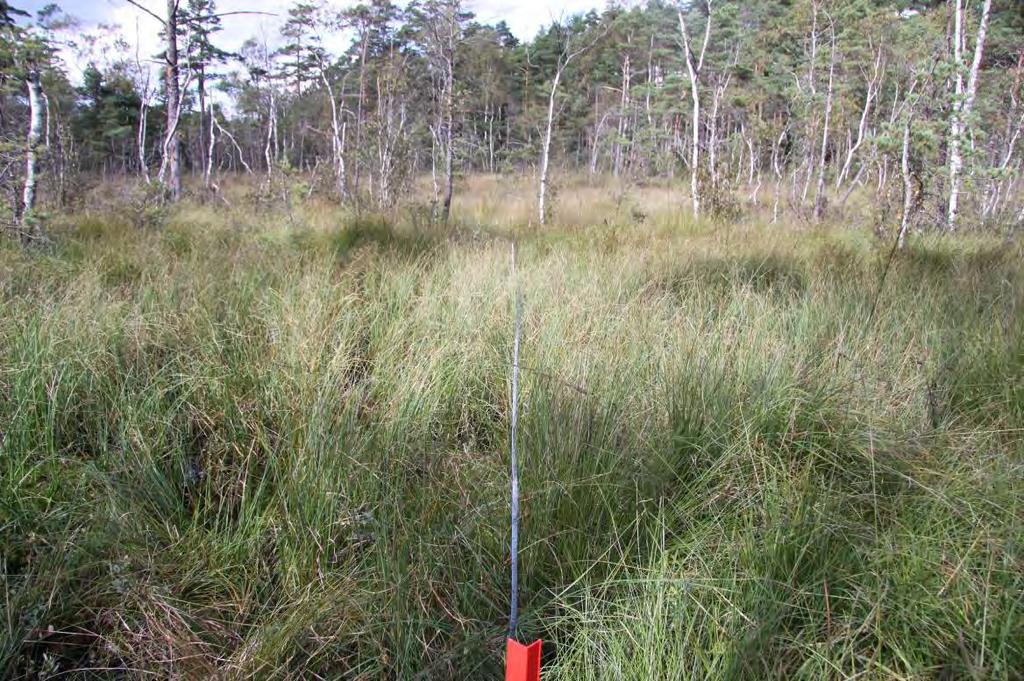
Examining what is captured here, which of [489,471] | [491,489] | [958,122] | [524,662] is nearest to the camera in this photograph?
[524,662]

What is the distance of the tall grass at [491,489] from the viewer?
142 cm

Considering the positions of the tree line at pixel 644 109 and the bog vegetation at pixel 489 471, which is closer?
the bog vegetation at pixel 489 471

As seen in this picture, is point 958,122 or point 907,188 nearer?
point 907,188

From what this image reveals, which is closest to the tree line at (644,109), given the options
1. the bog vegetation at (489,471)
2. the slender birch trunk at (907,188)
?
the slender birch trunk at (907,188)

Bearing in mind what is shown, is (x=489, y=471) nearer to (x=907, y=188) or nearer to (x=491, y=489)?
(x=491, y=489)

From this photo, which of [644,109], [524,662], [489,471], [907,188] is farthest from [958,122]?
[644,109]

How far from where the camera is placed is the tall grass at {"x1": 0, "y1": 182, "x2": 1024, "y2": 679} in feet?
4.65

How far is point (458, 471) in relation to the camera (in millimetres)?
2014

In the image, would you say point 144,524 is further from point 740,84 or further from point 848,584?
point 740,84

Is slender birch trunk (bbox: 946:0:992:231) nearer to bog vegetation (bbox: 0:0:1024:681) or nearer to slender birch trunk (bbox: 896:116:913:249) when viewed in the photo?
slender birch trunk (bbox: 896:116:913:249)

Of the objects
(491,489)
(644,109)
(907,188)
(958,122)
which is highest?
(644,109)

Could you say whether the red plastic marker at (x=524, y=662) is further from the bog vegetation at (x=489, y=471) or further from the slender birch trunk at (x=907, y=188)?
the slender birch trunk at (x=907, y=188)

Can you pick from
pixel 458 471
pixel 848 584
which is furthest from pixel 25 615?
pixel 848 584

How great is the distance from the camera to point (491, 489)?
189cm
